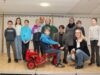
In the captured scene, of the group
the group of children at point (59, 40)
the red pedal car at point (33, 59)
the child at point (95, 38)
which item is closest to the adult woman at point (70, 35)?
the group of children at point (59, 40)

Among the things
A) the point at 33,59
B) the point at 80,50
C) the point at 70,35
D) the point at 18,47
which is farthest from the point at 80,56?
the point at 18,47

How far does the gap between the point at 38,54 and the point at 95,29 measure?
1605mm

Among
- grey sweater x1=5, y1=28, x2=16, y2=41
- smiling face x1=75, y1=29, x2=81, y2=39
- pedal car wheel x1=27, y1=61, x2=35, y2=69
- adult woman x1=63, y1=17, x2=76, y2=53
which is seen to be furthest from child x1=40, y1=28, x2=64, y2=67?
grey sweater x1=5, y1=28, x2=16, y2=41

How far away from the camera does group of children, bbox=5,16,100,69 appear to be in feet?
19.4

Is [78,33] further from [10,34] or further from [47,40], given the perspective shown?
[10,34]

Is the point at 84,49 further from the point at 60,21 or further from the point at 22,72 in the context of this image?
the point at 60,21

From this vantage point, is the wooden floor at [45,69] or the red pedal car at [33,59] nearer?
the wooden floor at [45,69]

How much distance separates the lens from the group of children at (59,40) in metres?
5.91

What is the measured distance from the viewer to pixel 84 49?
5.94 meters

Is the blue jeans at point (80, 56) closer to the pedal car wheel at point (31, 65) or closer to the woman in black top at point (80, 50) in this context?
the woman in black top at point (80, 50)

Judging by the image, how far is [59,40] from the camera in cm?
637

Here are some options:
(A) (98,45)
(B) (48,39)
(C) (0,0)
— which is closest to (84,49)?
(A) (98,45)

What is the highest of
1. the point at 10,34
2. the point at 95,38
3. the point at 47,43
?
the point at 10,34

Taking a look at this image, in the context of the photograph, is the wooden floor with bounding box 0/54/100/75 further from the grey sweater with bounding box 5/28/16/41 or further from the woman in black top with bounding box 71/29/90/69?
the grey sweater with bounding box 5/28/16/41
